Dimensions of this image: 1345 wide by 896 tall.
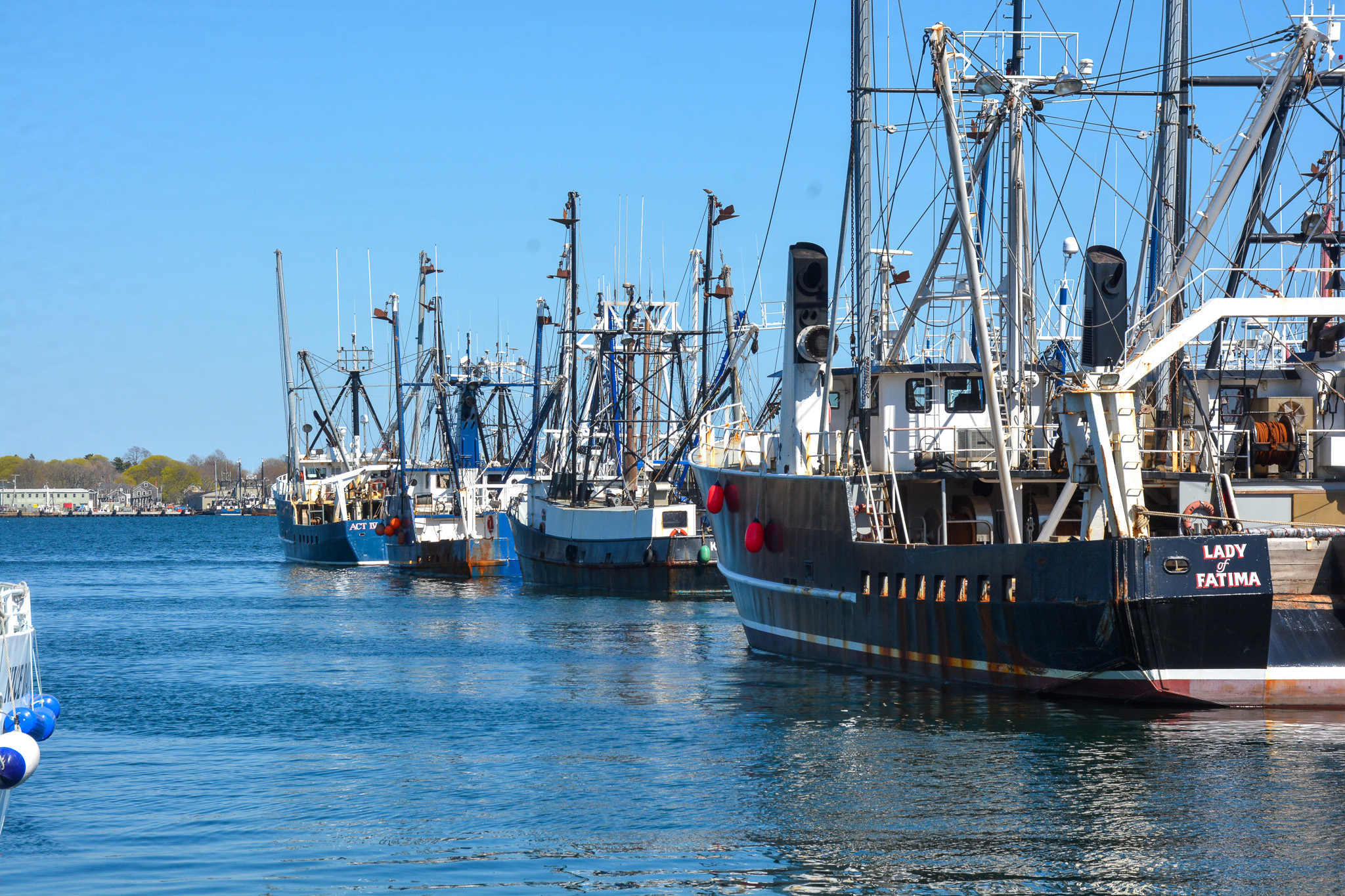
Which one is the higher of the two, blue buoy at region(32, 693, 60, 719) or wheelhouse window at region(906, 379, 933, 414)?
wheelhouse window at region(906, 379, 933, 414)

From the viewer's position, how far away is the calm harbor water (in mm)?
14328

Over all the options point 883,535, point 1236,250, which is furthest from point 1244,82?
point 883,535

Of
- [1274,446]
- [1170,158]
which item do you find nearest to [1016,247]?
[1274,446]

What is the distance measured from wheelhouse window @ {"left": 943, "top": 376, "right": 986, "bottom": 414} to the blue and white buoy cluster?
1933 cm

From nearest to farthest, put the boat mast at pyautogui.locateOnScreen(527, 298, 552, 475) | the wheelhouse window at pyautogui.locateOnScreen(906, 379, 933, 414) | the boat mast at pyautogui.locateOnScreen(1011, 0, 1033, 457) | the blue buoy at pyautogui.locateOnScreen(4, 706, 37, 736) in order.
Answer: the blue buoy at pyautogui.locateOnScreen(4, 706, 37, 736) → the boat mast at pyautogui.locateOnScreen(1011, 0, 1033, 457) → the wheelhouse window at pyautogui.locateOnScreen(906, 379, 933, 414) → the boat mast at pyautogui.locateOnScreen(527, 298, 552, 475)

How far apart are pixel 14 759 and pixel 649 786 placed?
805 centimetres

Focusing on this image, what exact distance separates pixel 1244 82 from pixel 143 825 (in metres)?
27.6

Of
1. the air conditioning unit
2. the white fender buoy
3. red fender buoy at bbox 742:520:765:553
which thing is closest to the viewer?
the white fender buoy

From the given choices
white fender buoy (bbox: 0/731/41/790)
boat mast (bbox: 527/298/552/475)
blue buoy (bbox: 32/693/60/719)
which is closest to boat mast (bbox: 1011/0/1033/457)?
blue buoy (bbox: 32/693/60/719)

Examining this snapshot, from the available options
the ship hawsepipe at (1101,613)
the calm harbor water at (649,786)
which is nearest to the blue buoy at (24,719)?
the calm harbor water at (649,786)

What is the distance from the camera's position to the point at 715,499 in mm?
32562

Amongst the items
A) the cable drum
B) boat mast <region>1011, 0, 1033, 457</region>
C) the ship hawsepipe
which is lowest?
the ship hawsepipe

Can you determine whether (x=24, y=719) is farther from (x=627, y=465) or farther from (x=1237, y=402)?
(x=627, y=465)

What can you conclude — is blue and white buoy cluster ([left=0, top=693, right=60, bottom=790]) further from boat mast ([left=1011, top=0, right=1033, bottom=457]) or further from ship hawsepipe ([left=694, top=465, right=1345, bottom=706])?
boat mast ([left=1011, top=0, right=1033, bottom=457])
